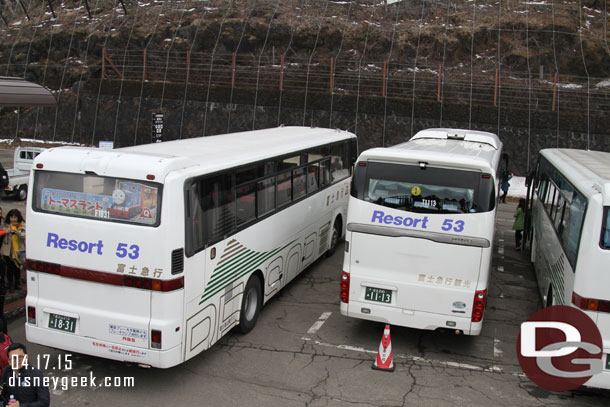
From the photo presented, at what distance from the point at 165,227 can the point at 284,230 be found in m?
3.70

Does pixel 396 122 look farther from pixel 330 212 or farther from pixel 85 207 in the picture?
pixel 85 207

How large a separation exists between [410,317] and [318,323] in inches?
73.0

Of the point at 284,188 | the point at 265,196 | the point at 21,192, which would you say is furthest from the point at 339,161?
the point at 21,192

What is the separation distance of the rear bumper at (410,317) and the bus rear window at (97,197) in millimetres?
3316

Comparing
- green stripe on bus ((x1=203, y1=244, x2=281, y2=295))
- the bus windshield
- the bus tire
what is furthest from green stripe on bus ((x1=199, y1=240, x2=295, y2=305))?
the bus tire

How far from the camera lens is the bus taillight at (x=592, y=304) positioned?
5988mm

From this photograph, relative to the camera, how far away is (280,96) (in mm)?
25750

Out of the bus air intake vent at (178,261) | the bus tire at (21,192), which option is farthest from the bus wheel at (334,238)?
the bus tire at (21,192)

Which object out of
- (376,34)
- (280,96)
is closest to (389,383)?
(280,96)

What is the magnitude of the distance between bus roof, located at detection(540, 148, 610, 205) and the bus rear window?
5039 millimetres

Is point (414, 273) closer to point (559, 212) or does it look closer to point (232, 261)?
point (232, 261)

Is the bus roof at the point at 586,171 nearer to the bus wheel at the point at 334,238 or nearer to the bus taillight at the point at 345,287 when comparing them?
the bus taillight at the point at 345,287

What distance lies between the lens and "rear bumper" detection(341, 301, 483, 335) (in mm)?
7336

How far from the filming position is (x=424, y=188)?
7352 mm
